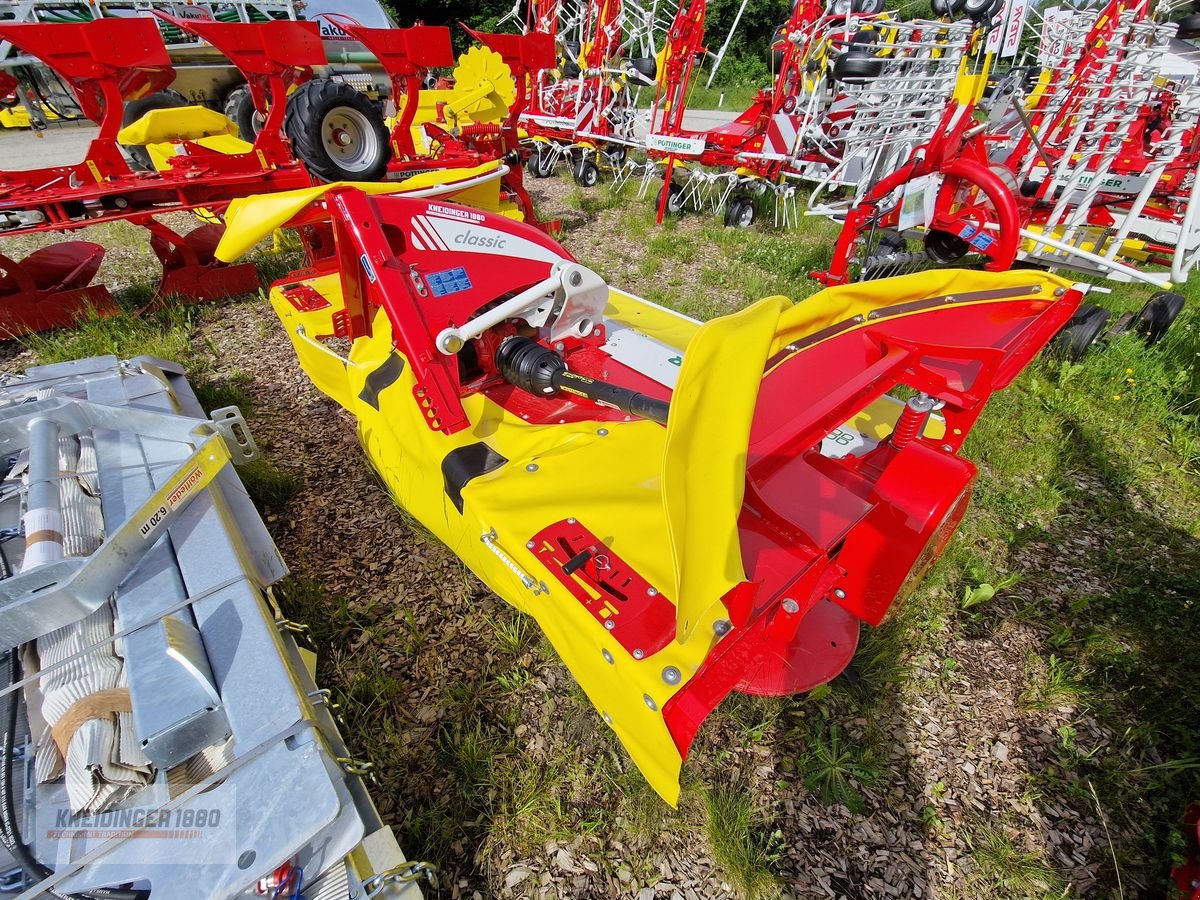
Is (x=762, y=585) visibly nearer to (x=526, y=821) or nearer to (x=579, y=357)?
(x=526, y=821)

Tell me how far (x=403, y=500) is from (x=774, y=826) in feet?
7.65

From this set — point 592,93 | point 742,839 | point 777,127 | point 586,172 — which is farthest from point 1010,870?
point 592,93

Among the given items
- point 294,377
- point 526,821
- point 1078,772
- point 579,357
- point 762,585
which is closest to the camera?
point 762,585

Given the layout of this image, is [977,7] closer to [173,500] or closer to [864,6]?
[864,6]

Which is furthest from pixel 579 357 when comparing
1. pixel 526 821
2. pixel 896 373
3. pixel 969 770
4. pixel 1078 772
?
pixel 1078 772

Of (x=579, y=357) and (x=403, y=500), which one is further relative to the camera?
(x=579, y=357)

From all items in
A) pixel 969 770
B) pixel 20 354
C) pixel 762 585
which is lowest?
pixel 20 354

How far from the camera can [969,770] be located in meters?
2.26

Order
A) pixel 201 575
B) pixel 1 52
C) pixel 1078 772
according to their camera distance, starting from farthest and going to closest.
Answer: pixel 1 52, pixel 1078 772, pixel 201 575

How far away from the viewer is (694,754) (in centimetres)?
224

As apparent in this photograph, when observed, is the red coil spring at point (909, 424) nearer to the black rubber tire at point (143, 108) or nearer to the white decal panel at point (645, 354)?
the white decal panel at point (645, 354)

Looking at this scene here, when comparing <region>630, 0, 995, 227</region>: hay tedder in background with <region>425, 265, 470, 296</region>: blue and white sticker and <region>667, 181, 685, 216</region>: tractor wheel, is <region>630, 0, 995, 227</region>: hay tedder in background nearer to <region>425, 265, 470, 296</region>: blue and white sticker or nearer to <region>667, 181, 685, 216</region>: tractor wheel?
<region>667, 181, 685, 216</region>: tractor wheel

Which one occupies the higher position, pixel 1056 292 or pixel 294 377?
pixel 1056 292

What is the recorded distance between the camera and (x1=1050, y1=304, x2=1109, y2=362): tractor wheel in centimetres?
464
